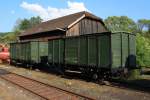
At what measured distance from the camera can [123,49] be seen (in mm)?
16375

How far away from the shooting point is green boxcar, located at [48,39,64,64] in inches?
840

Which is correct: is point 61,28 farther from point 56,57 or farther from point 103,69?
point 103,69

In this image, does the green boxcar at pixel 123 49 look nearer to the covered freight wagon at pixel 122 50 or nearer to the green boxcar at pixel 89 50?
A: the covered freight wagon at pixel 122 50

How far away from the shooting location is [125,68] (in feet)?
53.1

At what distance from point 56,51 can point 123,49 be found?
7.49 metres

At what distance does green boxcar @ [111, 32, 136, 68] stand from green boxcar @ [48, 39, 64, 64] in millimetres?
6071

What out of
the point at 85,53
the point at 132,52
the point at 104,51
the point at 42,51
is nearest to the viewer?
the point at 104,51

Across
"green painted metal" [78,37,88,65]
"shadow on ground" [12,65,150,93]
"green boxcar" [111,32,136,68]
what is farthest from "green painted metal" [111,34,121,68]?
"green painted metal" [78,37,88,65]

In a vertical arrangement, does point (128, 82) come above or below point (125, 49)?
below

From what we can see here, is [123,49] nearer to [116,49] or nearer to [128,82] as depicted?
[116,49]

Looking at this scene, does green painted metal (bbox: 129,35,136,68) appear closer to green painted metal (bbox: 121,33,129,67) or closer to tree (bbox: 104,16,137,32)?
green painted metal (bbox: 121,33,129,67)

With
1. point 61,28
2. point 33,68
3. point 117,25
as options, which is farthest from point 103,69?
point 117,25

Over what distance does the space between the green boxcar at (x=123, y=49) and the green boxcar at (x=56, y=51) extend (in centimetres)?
607

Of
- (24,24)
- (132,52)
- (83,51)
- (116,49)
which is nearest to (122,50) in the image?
(116,49)
